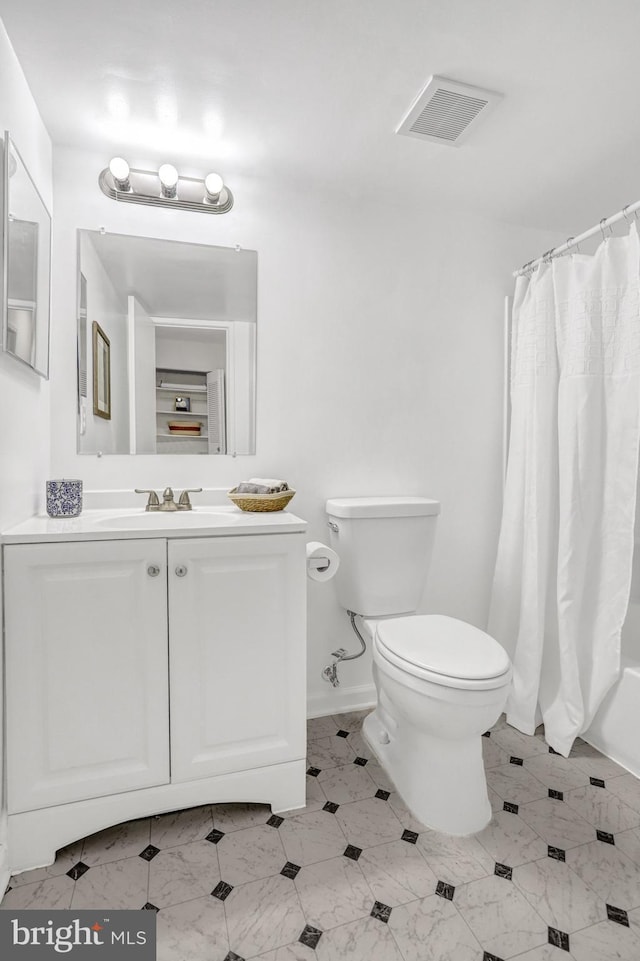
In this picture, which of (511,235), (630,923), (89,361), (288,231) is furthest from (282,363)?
(630,923)

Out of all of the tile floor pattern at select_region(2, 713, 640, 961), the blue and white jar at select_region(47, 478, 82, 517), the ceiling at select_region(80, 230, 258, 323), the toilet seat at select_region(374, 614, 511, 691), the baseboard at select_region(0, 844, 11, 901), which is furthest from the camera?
the ceiling at select_region(80, 230, 258, 323)

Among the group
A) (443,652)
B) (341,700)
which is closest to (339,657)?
(341,700)

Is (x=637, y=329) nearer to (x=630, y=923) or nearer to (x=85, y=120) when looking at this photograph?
(x=630, y=923)

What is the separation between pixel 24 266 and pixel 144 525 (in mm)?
792

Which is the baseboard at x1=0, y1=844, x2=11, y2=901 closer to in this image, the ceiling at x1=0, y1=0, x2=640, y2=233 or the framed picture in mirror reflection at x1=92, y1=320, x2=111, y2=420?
the framed picture in mirror reflection at x1=92, y1=320, x2=111, y2=420

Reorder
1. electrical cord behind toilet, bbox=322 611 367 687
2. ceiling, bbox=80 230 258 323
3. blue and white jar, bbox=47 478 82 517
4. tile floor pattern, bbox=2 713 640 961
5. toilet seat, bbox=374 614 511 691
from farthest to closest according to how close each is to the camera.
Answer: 1. electrical cord behind toilet, bbox=322 611 367 687
2. ceiling, bbox=80 230 258 323
3. blue and white jar, bbox=47 478 82 517
4. toilet seat, bbox=374 614 511 691
5. tile floor pattern, bbox=2 713 640 961

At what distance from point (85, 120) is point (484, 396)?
5.97ft

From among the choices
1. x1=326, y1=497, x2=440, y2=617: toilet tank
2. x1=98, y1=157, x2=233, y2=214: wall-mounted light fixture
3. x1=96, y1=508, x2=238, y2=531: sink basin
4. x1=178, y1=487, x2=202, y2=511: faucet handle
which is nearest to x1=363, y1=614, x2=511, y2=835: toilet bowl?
x1=326, y1=497, x2=440, y2=617: toilet tank

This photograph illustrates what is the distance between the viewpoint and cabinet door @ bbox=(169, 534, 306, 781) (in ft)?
4.71

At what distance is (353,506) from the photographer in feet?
6.10

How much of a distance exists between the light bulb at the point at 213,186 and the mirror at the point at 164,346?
171 millimetres

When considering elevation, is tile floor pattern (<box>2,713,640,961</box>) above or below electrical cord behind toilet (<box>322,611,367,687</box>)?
below

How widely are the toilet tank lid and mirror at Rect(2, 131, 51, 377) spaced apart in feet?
3.57

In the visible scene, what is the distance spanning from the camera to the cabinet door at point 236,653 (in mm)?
1436
